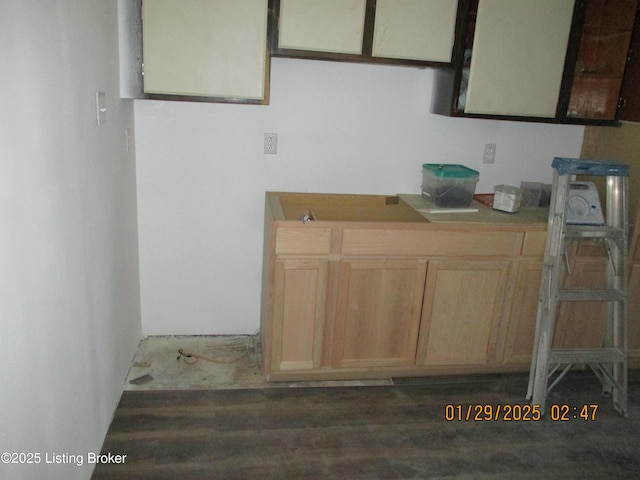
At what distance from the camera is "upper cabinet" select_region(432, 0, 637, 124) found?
2.43 metres

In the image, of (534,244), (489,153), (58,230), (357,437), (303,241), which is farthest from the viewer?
Answer: (489,153)

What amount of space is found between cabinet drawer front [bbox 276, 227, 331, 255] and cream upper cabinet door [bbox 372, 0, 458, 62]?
884 millimetres

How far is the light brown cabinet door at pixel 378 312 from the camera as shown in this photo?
2.43 m

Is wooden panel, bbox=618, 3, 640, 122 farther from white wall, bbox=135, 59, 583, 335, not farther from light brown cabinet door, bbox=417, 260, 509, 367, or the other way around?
light brown cabinet door, bbox=417, 260, 509, 367

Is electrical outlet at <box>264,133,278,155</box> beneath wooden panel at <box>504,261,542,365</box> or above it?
above

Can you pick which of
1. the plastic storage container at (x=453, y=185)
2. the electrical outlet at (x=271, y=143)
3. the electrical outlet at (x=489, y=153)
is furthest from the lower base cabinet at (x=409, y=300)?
the electrical outlet at (x=489, y=153)

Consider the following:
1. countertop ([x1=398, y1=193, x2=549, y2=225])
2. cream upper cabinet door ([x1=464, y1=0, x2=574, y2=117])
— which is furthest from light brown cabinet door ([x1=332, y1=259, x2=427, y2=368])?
cream upper cabinet door ([x1=464, y1=0, x2=574, y2=117])

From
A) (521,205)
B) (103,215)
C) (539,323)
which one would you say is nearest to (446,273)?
(539,323)

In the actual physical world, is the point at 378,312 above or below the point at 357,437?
above

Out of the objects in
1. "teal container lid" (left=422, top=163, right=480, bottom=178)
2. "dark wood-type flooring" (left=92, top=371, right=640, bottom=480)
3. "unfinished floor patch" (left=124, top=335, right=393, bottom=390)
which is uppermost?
"teal container lid" (left=422, top=163, right=480, bottom=178)

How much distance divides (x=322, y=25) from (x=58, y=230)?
146cm

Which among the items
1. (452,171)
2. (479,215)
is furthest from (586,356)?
(452,171)

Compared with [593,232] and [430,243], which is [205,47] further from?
[593,232]
